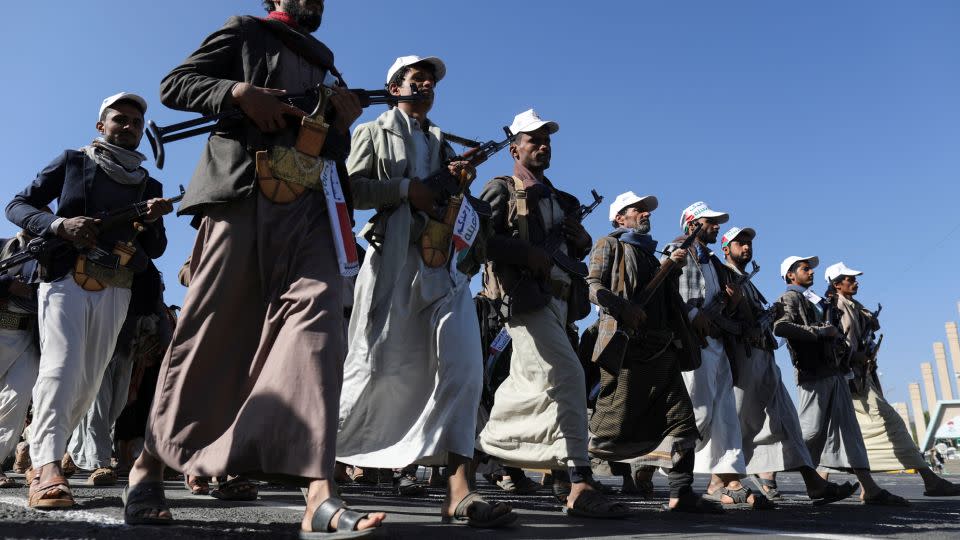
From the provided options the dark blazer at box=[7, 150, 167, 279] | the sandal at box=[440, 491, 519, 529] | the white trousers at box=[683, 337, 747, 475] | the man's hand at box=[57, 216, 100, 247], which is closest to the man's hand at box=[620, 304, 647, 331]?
the white trousers at box=[683, 337, 747, 475]

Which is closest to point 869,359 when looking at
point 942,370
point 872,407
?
point 872,407

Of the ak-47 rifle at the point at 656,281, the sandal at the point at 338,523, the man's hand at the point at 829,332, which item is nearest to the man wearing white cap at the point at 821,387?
the man's hand at the point at 829,332

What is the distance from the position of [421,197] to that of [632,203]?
3171mm

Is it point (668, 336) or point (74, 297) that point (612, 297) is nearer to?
point (668, 336)

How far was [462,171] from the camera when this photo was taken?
4941 mm

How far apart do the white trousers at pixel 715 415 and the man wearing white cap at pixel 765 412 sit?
0.48 meters

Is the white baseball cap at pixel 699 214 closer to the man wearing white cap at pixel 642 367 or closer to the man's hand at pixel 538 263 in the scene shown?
the man wearing white cap at pixel 642 367

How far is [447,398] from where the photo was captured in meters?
4.35

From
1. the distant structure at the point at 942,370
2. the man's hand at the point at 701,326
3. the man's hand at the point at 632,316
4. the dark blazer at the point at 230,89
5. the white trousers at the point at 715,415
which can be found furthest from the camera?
the distant structure at the point at 942,370

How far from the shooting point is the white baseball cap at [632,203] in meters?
7.38

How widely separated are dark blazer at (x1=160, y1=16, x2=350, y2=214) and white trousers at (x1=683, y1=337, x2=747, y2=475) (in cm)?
416

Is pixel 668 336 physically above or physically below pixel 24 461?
above

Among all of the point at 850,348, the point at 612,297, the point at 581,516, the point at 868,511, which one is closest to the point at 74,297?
the point at 581,516

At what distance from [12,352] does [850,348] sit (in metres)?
8.02
